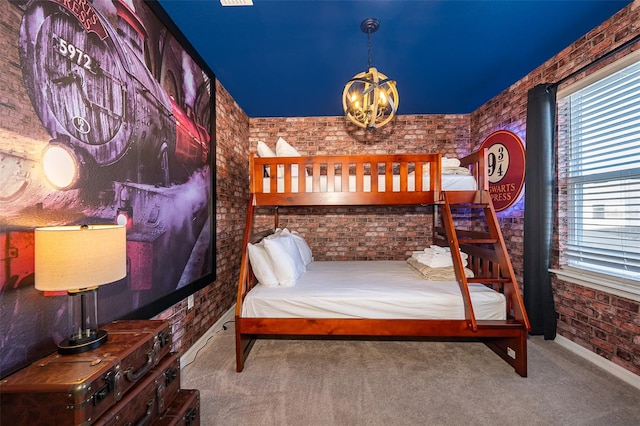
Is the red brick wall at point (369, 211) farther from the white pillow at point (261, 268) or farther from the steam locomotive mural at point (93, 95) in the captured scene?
the steam locomotive mural at point (93, 95)

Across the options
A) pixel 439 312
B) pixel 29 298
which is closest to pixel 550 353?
pixel 439 312

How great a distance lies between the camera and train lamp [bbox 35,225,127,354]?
93 centimetres

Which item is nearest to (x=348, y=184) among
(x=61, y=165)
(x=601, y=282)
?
(x=61, y=165)

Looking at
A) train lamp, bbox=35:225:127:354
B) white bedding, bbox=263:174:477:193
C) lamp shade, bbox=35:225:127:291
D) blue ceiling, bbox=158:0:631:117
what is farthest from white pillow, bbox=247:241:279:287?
blue ceiling, bbox=158:0:631:117

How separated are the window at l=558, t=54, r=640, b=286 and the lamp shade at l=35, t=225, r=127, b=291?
3260 mm

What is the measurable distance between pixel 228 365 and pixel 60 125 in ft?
6.57

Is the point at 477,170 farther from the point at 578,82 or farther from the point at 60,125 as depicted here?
the point at 60,125

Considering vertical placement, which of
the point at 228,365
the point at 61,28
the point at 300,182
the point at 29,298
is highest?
the point at 61,28

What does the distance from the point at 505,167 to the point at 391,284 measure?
2.09 metres

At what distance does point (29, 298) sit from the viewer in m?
1.11

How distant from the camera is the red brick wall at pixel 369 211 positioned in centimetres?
396

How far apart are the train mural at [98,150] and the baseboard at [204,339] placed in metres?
0.55

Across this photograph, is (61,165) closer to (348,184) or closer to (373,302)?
(348,184)

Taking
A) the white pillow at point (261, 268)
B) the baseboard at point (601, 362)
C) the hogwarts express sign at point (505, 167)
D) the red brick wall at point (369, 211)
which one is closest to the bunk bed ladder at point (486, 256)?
the baseboard at point (601, 362)
